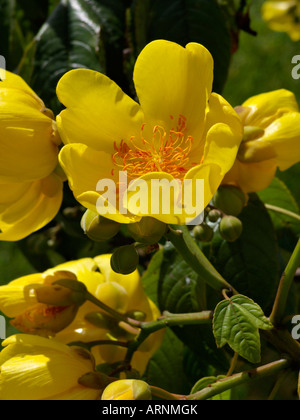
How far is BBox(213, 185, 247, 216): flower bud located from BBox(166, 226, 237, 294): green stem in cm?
7

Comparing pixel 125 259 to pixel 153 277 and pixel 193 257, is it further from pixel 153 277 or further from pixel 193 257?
pixel 153 277

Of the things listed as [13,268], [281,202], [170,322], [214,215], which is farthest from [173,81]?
[13,268]

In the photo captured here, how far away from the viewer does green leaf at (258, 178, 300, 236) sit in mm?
1255

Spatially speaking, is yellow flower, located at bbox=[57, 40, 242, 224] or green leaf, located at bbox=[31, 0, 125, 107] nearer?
yellow flower, located at bbox=[57, 40, 242, 224]

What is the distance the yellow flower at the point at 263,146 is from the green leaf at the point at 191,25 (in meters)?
0.23

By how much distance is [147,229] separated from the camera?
30.9 inches

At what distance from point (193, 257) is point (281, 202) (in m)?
0.46

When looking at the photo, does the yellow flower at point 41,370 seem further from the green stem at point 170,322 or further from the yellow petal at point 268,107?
the yellow petal at point 268,107

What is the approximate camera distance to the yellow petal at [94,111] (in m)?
0.84

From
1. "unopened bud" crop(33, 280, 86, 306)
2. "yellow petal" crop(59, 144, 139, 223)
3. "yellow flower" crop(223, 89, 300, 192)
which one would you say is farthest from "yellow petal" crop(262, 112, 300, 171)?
"unopened bud" crop(33, 280, 86, 306)

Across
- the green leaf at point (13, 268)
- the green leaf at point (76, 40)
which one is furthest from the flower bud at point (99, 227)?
the green leaf at point (13, 268)

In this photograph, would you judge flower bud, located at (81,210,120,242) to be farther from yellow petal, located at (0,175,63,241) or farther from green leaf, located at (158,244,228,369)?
green leaf, located at (158,244,228,369)

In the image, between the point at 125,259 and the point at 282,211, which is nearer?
the point at 125,259
